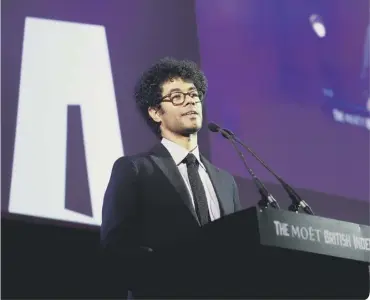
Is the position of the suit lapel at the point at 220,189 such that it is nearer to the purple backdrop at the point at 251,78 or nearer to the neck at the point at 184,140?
the neck at the point at 184,140

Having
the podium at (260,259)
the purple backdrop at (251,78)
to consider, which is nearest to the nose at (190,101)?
the podium at (260,259)

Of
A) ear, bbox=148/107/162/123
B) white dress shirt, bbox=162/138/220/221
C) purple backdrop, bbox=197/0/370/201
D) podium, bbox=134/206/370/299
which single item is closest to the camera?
podium, bbox=134/206/370/299

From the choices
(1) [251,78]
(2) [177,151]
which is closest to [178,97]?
(2) [177,151]

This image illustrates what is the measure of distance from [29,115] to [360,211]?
1.74 meters

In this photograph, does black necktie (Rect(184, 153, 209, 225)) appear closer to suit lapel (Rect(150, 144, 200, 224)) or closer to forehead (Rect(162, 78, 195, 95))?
suit lapel (Rect(150, 144, 200, 224))

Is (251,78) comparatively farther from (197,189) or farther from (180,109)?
(197,189)

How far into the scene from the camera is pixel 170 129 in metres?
2.41

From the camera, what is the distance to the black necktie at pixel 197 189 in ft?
7.38

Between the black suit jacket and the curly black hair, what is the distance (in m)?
0.19

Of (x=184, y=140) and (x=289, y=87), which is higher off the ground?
(x=289, y=87)

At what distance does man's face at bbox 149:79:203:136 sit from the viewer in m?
2.36

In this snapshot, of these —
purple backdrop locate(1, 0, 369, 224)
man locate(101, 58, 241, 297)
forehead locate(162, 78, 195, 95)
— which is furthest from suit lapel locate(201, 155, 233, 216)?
purple backdrop locate(1, 0, 369, 224)

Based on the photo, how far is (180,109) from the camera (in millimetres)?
2371

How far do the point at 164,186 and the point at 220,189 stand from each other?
0.23 m
